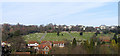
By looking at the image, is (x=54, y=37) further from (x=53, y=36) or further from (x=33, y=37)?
(x=33, y=37)

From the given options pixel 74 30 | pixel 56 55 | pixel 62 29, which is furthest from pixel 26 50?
pixel 74 30

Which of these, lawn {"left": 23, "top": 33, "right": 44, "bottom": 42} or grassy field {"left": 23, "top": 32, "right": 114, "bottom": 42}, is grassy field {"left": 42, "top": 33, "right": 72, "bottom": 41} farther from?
lawn {"left": 23, "top": 33, "right": 44, "bottom": 42}

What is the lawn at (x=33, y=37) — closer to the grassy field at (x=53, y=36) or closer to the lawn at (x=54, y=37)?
the grassy field at (x=53, y=36)

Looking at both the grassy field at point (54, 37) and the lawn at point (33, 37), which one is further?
the grassy field at point (54, 37)

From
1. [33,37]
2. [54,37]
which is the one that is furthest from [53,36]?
[33,37]

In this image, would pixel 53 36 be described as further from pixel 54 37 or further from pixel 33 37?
pixel 33 37

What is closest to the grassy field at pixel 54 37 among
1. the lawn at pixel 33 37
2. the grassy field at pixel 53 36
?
the grassy field at pixel 53 36

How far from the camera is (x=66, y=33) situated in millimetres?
5898

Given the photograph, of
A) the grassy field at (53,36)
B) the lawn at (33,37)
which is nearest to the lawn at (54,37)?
the grassy field at (53,36)

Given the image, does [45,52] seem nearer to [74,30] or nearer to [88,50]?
[88,50]

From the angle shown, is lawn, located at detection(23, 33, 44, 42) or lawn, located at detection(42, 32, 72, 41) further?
lawn, located at detection(42, 32, 72, 41)

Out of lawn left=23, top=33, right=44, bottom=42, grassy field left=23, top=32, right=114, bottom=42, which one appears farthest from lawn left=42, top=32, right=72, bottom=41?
lawn left=23, top=33, right=44, bottom=42

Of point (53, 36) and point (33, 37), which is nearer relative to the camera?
point (33, 37)

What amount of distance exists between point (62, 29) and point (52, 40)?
84 centimetres
